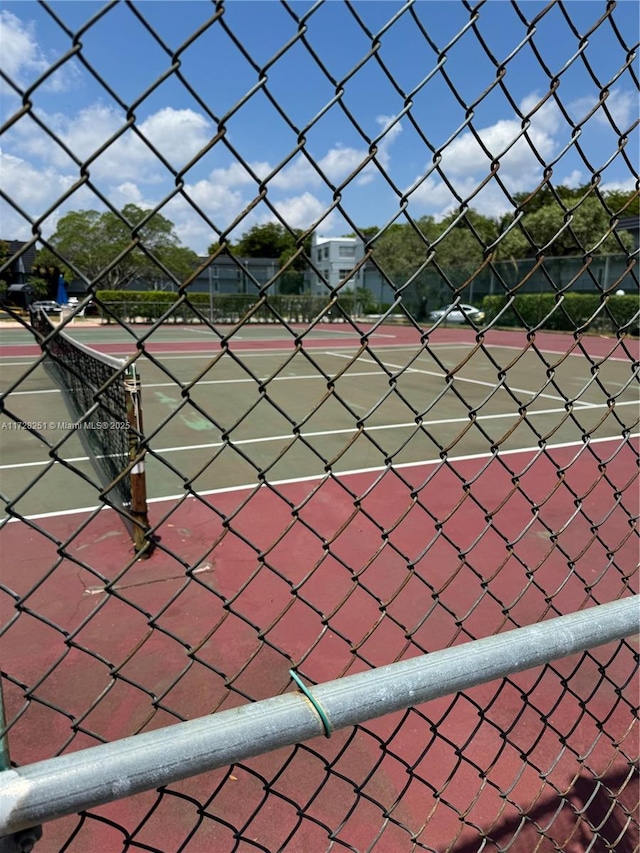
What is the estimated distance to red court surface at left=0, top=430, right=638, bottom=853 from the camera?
170cm

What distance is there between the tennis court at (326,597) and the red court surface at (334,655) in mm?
14

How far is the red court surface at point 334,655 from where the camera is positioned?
1703 millimetres

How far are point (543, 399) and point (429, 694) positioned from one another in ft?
33.3

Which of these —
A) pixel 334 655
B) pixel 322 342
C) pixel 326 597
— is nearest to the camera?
pixel 334 655

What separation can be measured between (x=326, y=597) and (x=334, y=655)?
0.57 m

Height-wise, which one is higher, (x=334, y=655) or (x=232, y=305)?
(x=334, y=655)

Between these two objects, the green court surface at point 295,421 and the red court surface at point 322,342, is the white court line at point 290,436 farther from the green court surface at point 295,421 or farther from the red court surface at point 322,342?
the red court surface at point 322,342

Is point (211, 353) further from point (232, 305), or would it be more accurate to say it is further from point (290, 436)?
point (232, 305)

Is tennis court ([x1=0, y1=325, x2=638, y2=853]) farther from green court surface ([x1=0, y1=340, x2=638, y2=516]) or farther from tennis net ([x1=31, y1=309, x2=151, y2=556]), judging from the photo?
tennis net ([x1=31, y1=309, x2=151, y2=556])

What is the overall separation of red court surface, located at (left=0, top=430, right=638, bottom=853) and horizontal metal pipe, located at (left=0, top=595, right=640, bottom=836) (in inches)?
7.3

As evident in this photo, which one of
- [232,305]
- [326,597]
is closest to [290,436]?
[326,597]

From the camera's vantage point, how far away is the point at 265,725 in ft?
3.23

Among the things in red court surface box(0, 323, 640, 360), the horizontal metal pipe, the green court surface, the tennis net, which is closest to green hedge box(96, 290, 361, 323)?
red court surface box(0, 323, 640, 360)

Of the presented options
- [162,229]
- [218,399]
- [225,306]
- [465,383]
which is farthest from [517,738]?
[162,229]
